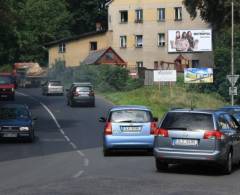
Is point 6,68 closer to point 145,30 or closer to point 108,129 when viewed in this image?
point 145,30

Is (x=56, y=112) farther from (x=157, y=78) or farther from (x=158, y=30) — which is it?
(x=158, y=30)

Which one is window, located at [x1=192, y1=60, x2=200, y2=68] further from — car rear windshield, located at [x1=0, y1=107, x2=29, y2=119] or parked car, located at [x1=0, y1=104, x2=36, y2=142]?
parked car, located at [x1=0, y1=104, x2=36, y2=142]

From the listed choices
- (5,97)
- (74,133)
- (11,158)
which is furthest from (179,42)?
(11,158)

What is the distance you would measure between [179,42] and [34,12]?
1511 inches

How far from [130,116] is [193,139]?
6.27 meters

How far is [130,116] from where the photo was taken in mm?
24516

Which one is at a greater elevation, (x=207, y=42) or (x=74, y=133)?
(x=207, y=42)

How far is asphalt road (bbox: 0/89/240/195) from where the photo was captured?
15.0m

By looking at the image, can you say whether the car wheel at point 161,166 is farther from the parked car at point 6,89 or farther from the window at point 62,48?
the window at point 62,48

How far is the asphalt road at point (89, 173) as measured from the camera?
15.0 m

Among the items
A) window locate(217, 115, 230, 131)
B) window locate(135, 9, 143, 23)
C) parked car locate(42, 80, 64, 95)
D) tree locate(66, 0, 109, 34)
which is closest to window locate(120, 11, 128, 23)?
window locate(135, 9, 143, 23)

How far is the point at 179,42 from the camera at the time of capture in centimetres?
8169

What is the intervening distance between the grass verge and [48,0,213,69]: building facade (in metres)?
30.8

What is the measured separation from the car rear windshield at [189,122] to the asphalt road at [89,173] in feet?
3.75
